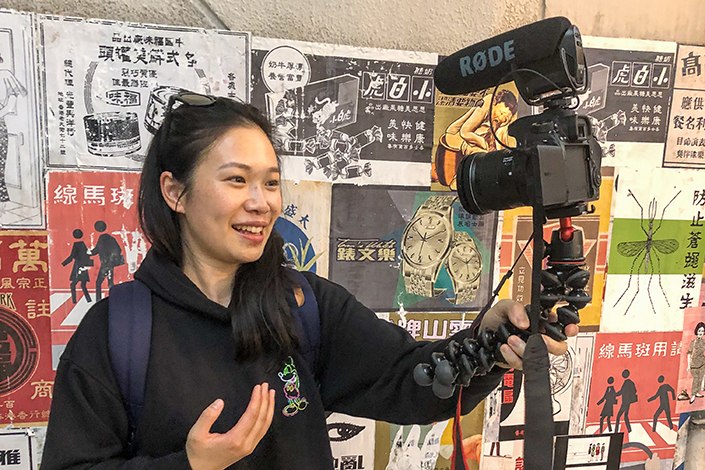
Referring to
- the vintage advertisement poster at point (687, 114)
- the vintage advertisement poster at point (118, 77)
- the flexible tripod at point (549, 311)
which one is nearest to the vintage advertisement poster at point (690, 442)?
the vintage advertisement poster at point (687, 114)

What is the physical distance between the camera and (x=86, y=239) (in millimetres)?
1137

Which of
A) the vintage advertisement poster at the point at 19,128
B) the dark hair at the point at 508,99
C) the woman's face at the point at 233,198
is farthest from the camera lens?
the dark hair at the point at 508,99

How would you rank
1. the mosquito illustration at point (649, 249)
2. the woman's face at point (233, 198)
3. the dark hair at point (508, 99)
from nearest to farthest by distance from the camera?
1. the woman's face at point (233, 198)
2. the dark hair at point (508, 99)
3. the mosquito illustration at point (649, 249)

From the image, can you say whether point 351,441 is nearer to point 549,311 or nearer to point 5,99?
point 549,311

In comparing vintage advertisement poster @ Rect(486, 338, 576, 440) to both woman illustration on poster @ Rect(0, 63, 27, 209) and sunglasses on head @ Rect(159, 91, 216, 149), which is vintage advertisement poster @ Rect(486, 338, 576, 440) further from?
woman illustration on poster @ Rect(0, 63, 27, 209)

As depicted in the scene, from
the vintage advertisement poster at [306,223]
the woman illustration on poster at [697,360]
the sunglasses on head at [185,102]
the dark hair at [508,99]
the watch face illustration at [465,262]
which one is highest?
the dark hair at [508,99]

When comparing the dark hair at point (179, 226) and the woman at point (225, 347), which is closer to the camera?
the woman at point (225, 347)

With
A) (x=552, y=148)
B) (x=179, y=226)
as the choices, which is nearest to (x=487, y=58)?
(x=552, y=148)

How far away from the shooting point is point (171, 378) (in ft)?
2.27

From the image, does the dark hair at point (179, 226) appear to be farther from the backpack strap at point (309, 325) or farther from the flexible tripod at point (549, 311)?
the flexible tripod at point (549, 311)

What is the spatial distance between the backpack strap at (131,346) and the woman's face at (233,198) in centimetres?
16

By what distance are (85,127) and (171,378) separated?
77 centimetres

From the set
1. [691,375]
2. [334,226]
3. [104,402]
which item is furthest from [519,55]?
[691,375]

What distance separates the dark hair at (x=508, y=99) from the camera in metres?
1.27
